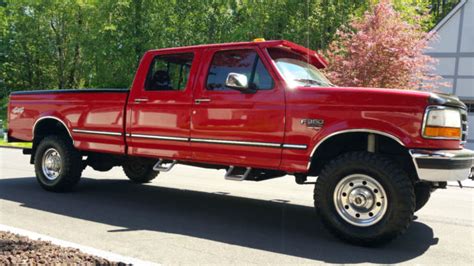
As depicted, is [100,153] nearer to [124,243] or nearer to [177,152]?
[177,152]

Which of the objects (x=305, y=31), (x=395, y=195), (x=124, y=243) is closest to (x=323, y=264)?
(x=395, y=195)

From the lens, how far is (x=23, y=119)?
787 centimetres

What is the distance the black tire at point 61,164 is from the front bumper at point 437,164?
5232 mm

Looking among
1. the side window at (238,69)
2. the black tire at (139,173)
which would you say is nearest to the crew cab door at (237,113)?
the side window at (238,69)

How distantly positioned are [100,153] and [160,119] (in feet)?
5.54

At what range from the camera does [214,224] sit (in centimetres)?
560

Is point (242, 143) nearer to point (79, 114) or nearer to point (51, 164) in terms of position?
point (79, 114)

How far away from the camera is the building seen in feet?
68.1

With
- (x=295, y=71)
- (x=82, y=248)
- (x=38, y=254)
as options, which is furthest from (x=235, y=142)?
(x=38, y=254)

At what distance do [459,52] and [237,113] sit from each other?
19004 millimetres

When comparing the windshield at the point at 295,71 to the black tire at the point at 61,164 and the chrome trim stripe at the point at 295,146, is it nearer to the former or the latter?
the chrome trim stripe at the point at 295,146

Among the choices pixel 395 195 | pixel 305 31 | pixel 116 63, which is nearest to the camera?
pixel 395 195

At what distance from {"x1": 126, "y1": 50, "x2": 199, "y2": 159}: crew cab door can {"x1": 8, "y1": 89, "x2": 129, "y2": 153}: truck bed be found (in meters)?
0.25

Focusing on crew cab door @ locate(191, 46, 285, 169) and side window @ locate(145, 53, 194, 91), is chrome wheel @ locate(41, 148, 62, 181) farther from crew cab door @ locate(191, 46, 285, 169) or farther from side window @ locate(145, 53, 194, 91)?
crew cab door @ locate(191, 46, 285, 169)
